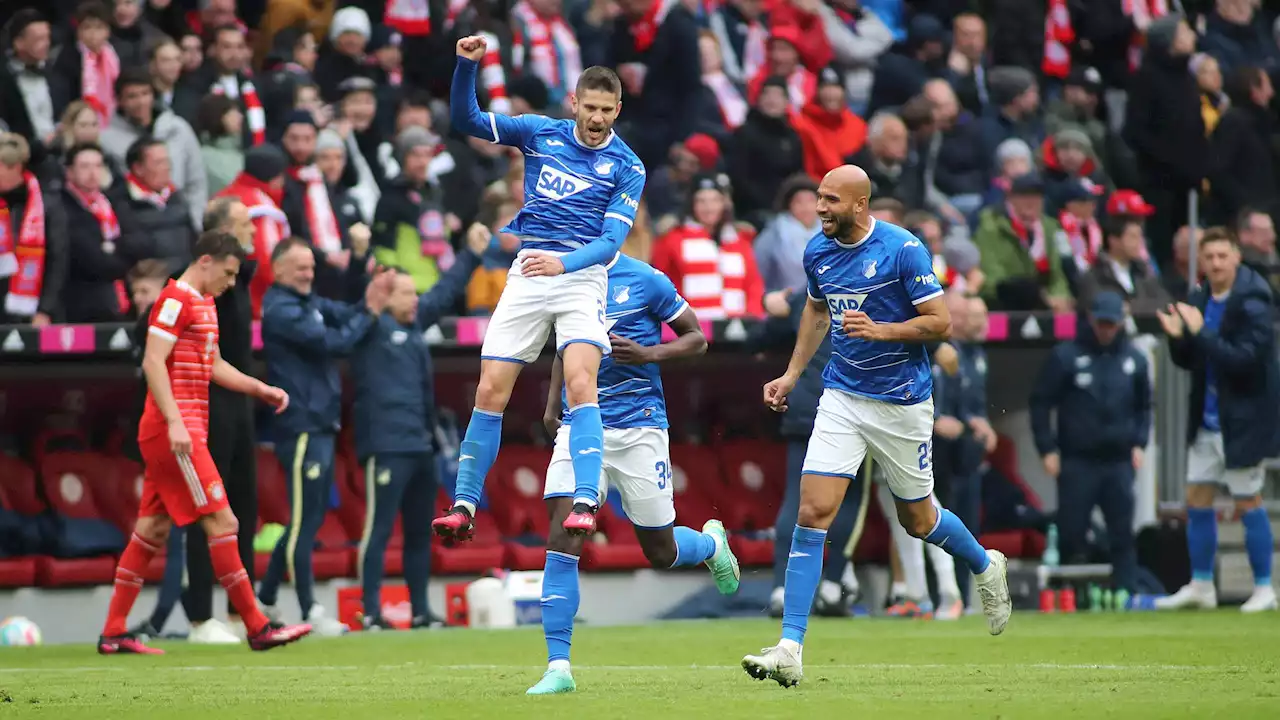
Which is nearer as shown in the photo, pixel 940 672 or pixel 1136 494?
pixel 940 672

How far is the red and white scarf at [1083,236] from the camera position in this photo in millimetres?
17641

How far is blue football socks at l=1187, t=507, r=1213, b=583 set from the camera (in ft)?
50.2

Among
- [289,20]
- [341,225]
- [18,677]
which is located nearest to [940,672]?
[18,677]

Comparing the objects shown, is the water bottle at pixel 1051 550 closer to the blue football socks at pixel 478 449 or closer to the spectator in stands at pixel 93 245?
the spectator in stands at pixel 93 245

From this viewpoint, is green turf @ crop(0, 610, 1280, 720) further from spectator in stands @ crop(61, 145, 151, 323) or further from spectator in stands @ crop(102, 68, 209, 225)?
spectator in stands @ crop(102, 68, 209, 225)

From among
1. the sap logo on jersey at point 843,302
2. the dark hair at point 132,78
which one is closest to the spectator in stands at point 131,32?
the dark hair at point 132,78

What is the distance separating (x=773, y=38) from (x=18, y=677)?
1061cm

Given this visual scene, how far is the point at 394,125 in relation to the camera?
17.2 m

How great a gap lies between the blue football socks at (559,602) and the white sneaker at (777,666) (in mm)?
746

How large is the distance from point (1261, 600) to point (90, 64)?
9376 mm

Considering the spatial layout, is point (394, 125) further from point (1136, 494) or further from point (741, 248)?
point (1136, 494)

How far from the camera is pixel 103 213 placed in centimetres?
1432

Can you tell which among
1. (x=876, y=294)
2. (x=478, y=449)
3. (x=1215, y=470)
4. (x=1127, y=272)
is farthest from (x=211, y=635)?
(x=1127, y=272)

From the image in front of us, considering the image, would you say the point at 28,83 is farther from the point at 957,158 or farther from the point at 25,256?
the point at 957,158
